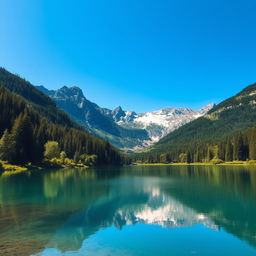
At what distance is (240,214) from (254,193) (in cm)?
1613

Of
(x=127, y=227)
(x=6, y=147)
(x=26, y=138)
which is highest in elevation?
(x=26, y=138)

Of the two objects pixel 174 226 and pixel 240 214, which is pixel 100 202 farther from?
pixel 240 214

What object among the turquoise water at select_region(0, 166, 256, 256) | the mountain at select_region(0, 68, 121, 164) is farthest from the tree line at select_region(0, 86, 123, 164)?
the turquoise water at select_region(0, 166, 256, 256)

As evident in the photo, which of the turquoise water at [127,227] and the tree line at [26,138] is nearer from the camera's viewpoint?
the turquoise water at [127,227]

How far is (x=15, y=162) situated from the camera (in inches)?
4232

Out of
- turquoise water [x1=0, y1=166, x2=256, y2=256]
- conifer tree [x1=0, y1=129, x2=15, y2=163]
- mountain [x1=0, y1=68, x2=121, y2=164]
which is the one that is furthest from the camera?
mountain [x1=0, y1=68, x2=121, y2=164]

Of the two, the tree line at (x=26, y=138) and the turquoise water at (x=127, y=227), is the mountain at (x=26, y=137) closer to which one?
the tree line at (x=26, y=138)

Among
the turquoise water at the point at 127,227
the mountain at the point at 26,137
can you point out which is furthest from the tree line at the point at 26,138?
the turquoise water at the point at 127,227

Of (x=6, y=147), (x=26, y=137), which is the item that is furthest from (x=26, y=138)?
(x=6, y=147)

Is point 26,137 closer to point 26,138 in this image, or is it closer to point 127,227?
point 26,138

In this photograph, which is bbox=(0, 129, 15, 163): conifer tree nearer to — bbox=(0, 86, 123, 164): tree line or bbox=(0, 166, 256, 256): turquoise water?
bbox=(0, 86, 123, 164): tree line

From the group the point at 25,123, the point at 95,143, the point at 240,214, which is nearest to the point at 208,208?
the point at 240,214

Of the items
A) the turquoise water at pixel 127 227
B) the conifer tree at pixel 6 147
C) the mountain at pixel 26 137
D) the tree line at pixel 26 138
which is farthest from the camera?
the mountain at pixel 26 137

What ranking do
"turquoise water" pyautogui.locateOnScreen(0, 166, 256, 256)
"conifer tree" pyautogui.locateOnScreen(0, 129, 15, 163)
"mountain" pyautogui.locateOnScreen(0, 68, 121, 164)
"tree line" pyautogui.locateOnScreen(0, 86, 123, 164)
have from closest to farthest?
"turquoise water" pyautogui.locateOnScreen(0, 166, 256, 256) → "conifer tree" pyautogui.locateOnScreen(0, 129, 15, 163) → "tree line" pyautogui.locateOnScreen(0, 86, 123, 164) → "mountain" pyautogui.locateOnScreen(0, 68, 121, 164)
